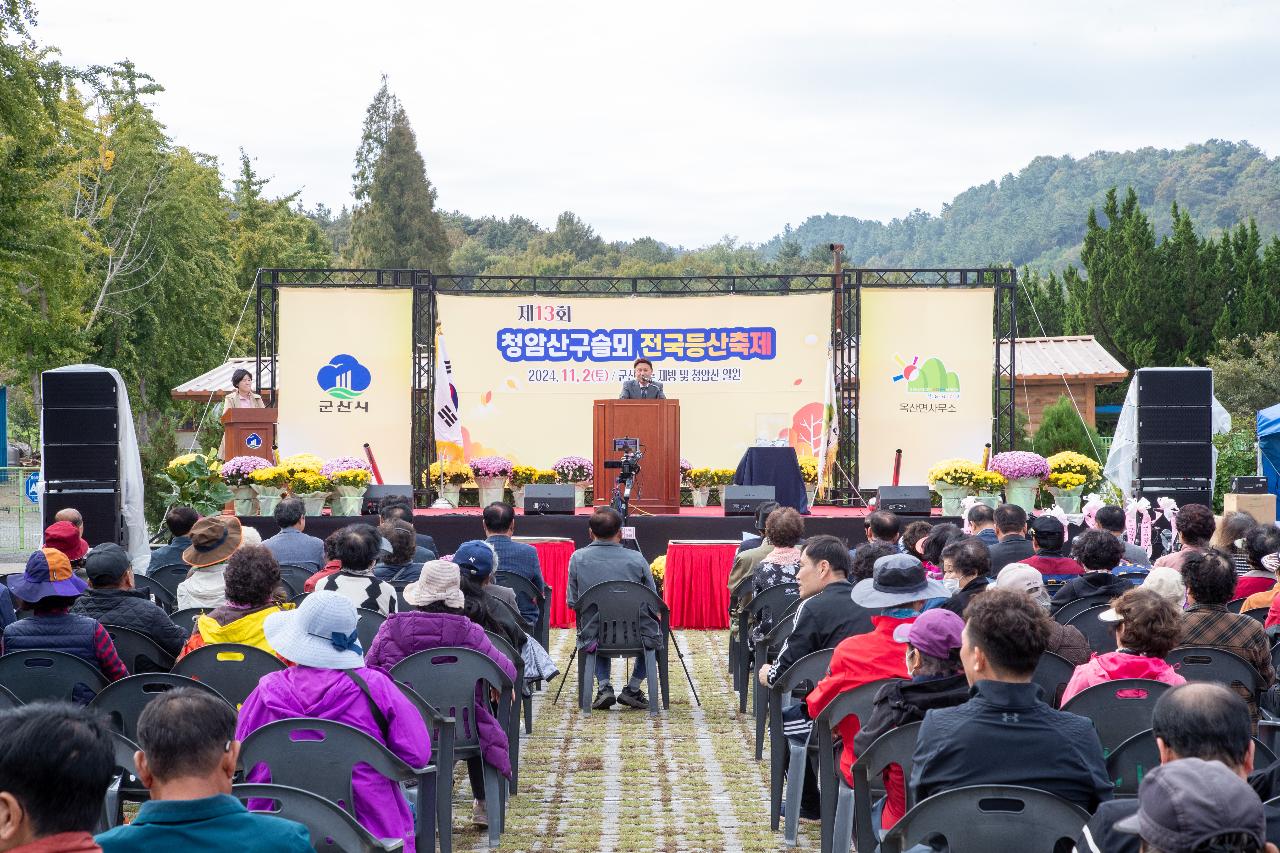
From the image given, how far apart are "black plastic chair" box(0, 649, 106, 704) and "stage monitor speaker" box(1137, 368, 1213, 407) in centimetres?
1014

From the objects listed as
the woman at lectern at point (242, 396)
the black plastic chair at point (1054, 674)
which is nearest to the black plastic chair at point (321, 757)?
the black plastic chair at point (1054, 674)

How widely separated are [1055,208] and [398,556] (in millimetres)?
97108

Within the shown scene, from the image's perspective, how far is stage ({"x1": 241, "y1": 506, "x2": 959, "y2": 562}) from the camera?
44.4 ft

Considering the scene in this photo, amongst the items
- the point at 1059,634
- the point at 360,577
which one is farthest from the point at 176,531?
the point at 1059,634

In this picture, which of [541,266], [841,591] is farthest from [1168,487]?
[541,266]

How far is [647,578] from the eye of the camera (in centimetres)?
868

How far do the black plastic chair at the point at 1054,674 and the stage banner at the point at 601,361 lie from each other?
12667mm

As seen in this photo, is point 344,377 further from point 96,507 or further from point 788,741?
point 788,741

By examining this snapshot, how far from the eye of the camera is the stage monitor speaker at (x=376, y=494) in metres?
14.3

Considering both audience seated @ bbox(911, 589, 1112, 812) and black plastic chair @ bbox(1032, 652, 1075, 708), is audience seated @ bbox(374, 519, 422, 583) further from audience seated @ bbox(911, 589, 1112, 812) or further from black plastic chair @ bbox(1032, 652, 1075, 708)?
audience seated @ bbox(911, 589, 1112, 812)

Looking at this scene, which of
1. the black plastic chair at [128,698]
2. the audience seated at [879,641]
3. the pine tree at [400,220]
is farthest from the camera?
the pine tree at [400,220]

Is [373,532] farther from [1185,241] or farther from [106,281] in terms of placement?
[1185,241]

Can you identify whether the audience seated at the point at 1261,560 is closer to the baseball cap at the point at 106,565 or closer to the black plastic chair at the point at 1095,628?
the black plastic chair at the point at 1095,628

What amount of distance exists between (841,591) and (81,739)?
4.00 metres
